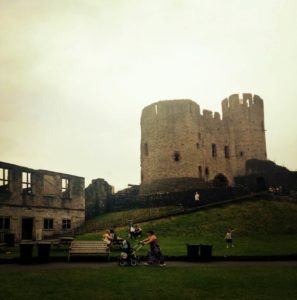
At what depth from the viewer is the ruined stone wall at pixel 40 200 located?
104ft

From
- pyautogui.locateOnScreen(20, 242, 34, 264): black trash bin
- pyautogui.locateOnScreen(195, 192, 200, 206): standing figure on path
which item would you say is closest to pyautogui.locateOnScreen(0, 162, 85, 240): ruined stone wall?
pyautogui.locateOnScreen(195, 192, 200, 206): standing figure on path

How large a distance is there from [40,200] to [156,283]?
2455cm

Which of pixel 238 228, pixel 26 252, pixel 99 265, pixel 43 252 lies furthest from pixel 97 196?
pixel 99 265

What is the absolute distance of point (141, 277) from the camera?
1279 centimetres

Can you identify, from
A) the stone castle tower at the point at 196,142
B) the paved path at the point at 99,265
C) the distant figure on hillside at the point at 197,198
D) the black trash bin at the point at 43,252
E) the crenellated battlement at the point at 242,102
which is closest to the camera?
the paved path at the point at 99,265

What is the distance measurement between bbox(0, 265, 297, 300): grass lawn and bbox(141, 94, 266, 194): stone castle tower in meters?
32.9

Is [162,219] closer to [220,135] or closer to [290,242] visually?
[290,242]

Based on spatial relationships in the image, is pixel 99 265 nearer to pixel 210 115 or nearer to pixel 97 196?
pixel 97 196

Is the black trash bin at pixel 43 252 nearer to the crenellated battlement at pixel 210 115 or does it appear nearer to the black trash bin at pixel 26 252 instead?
the black trash bin at pixel 26 252

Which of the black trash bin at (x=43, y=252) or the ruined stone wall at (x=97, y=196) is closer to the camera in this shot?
the black trash bin at (x=43, y=252)

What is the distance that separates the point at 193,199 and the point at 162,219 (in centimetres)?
561

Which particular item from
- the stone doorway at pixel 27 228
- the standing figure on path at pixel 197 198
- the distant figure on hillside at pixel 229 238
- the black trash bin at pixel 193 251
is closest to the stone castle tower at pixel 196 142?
the standing figure on path at pixel 197 198

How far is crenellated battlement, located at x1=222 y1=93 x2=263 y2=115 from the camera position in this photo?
5556 centimetres

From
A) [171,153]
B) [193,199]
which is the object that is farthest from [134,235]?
[171,153]
